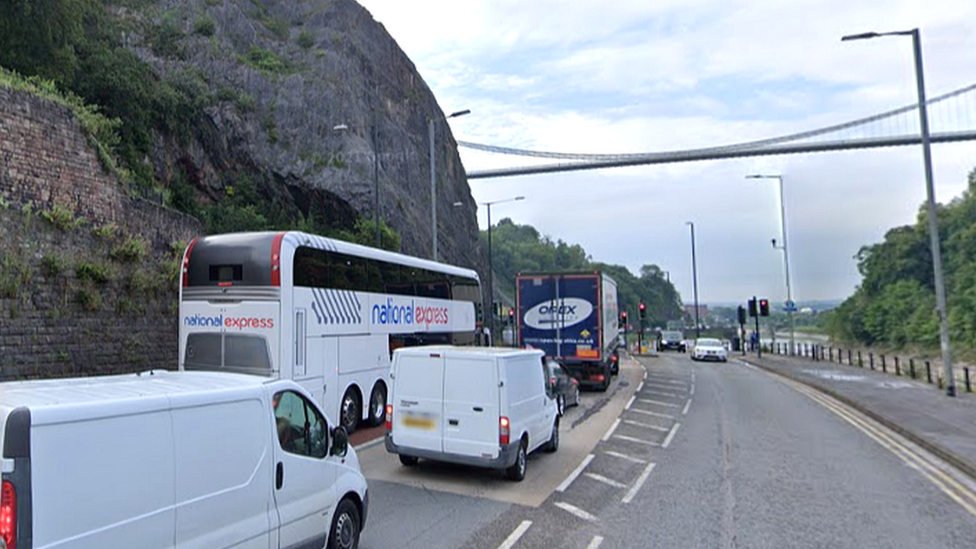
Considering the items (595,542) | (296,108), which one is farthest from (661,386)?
(296,108)

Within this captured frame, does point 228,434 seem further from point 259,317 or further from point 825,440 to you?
point 825,440

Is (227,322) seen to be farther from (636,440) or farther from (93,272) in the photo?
(636,440)

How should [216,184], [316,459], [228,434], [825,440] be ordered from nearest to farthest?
[228,434] < [316,459] < [825,440] < [216,184]

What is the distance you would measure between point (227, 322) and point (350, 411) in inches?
137

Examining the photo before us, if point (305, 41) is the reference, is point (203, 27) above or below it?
below

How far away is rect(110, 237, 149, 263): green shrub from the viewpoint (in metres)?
14.5

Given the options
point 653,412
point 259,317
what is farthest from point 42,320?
point 653,412

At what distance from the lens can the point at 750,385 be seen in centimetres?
2280

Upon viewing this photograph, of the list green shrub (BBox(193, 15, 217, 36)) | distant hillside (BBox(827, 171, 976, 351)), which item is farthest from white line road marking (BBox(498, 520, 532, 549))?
distant hillside (BBox(827, 171, 976, 351))

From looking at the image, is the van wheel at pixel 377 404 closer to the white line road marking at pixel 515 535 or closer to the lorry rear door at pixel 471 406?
the lorry rear door at pixel 471 406

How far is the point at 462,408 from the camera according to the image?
329 inches

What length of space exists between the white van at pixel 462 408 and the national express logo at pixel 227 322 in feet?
9.59

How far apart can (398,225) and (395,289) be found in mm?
23197

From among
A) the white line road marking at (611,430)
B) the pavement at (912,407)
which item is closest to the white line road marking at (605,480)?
the white line road marking at (611,430)
